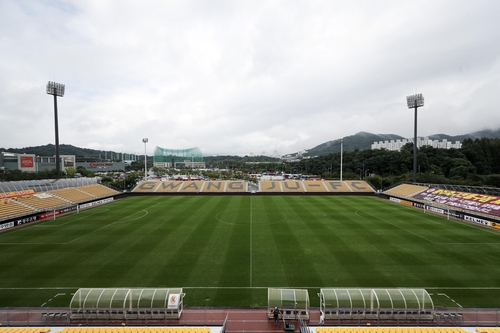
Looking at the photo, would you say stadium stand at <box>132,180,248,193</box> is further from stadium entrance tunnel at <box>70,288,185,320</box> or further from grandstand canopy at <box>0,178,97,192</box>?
stadium entrance tunnel at <box>70,288,185,320</box>

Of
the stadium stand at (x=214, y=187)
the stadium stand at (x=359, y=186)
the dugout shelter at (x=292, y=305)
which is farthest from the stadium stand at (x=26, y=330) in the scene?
the stadium stand at (x=359, y=186)

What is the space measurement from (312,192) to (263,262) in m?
34.7

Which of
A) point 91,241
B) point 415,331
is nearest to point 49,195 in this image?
point 91,241

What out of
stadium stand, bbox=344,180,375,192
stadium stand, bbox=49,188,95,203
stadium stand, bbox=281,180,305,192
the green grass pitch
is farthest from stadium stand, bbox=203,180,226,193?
stadium stand, bbox=344,180,375,192

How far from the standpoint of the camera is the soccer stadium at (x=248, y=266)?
1008 centimetres

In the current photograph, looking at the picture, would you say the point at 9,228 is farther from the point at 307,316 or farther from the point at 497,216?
the point at 497,216

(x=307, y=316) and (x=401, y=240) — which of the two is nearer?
(x=307, y=316)

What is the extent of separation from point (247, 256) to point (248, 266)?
1.59 meters

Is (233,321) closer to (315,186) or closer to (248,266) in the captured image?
(248,266)

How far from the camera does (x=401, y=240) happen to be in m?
20.0

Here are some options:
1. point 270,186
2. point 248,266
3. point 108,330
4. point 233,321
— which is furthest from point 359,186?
point 108,330

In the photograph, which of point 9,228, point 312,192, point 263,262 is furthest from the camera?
point 312,192

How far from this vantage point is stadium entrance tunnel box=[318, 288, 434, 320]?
998cm

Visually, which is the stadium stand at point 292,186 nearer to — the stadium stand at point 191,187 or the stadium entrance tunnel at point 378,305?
the stadium stand at point 191,187
